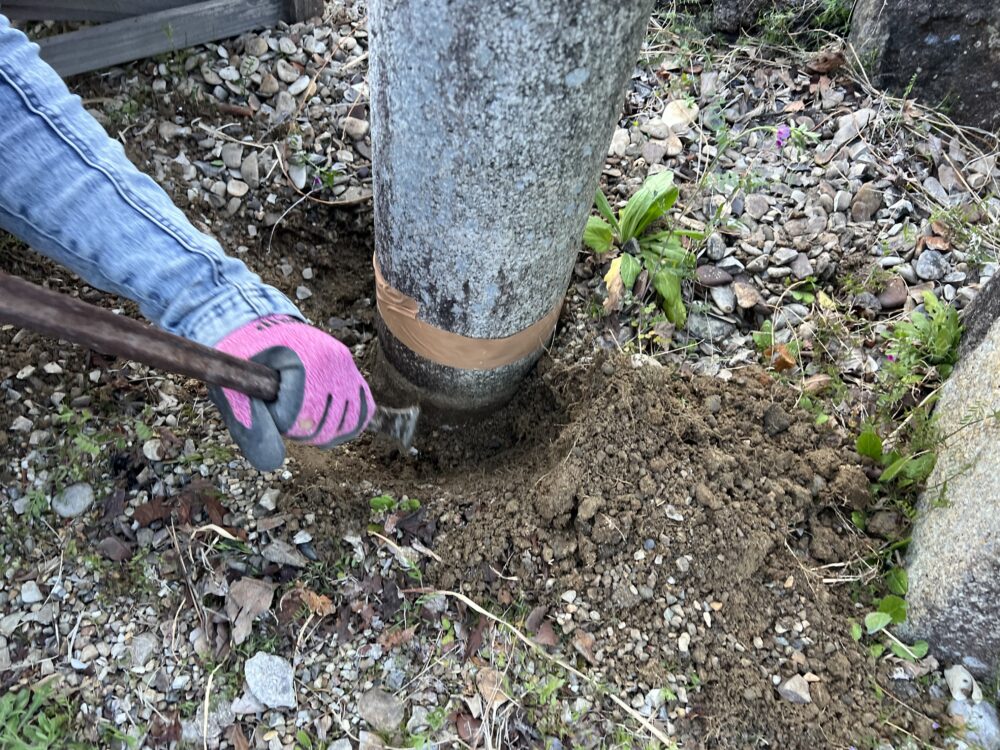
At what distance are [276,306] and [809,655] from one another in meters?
1.36

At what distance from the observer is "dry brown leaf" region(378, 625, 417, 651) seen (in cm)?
165

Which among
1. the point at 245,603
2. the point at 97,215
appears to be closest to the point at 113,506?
the point at 245,603

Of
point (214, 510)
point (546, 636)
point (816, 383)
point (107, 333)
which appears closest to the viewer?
point (107, 333)

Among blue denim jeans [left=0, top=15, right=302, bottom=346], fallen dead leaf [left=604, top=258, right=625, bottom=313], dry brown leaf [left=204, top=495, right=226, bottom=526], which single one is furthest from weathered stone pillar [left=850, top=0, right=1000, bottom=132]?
dry brown leaf [left=204, top=495, right=226, bottom=526]

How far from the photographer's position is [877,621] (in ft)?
5.48

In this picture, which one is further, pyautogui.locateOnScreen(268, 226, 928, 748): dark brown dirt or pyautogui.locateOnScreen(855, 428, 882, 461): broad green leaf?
pyautogui.locateOnScreen(855, 428, 882, 461): broad green leaf

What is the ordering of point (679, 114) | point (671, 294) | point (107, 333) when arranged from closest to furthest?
1. point (107, 333)
2. point (671, 294)
3. point (679, 114)

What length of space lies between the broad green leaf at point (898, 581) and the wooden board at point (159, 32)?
2481 millimetres

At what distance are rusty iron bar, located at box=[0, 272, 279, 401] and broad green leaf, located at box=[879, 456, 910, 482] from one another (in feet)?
4.84

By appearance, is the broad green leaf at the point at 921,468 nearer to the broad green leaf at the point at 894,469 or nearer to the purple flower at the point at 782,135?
the broad green leaf at the point at 894,469

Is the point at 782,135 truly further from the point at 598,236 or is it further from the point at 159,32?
the point at 159,32

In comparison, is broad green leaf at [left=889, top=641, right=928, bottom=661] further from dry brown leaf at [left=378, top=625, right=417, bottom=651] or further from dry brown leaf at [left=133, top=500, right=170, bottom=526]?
dry brown leaf at [left=133, top=500, right=170, bottom=526]

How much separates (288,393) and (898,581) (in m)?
1.42

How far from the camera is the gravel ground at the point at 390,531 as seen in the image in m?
1.60
